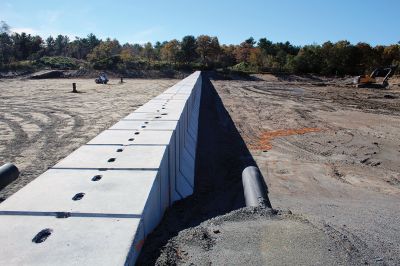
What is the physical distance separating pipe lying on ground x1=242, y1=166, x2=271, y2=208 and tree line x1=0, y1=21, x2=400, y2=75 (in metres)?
55.7

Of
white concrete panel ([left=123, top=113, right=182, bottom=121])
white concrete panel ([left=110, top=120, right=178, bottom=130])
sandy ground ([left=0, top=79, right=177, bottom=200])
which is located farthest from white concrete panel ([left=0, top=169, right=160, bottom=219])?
white concrete panel ([left=123, top=113, right=182, bottom=121])

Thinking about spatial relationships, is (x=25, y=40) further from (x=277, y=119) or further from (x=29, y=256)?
(x=29, y=256)

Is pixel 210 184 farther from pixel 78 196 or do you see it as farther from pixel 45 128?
pixel 45 128

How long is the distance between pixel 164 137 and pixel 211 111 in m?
12.9

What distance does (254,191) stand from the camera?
520cm

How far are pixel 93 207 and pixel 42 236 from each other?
0.56 metres

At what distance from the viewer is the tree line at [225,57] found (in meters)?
60.5

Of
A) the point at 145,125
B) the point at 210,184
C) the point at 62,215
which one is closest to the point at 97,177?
the point at 62,215

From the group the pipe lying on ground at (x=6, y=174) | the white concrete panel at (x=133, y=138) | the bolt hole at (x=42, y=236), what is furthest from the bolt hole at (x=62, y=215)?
the pipe lying on ground at (x=6, y=174)

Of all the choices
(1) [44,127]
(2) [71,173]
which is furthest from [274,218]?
(1) [44,127]

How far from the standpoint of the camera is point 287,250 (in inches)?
134

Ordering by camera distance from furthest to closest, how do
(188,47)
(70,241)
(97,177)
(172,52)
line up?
1. (172,52)
2. (188,47)
3. (97,177)
4. (70,241)

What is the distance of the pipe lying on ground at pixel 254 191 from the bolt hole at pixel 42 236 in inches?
101

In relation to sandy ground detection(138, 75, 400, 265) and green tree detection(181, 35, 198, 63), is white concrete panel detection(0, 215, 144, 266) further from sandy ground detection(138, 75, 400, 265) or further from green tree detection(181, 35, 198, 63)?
green tree detection(181, 35, 198, 63)
